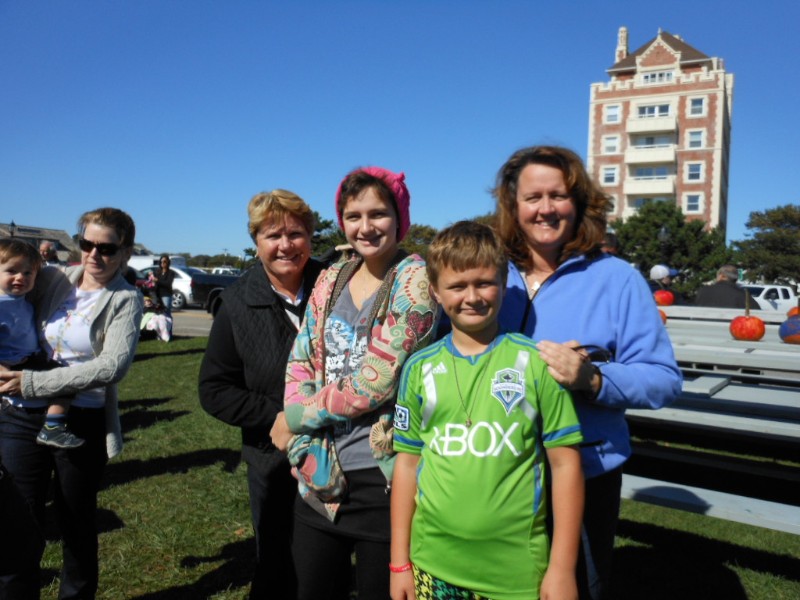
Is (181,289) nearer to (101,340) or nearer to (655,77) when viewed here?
(101,340)

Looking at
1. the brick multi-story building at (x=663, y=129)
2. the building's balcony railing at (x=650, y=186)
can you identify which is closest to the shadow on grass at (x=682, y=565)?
the brick multi-story building at (x=663, y=129)

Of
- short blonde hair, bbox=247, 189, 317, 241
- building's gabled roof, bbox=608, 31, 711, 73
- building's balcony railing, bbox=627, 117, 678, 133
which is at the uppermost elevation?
building's gabled roof, bbox=608, 31, 711, 73

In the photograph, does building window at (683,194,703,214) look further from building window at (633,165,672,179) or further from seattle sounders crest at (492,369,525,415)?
seattle sounders crest at (492,369,525,415)

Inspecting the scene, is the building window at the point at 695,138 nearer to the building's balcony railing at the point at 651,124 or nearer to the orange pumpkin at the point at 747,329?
the building's balcony railing at the point at 651,124

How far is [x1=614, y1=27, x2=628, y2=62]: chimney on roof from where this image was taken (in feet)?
220

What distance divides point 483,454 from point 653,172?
61779mm

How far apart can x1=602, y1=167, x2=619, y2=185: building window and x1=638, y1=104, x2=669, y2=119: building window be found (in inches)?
214

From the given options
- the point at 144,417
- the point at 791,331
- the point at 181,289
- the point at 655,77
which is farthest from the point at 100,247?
Answer: the point at 655,77

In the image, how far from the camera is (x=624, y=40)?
67.9 m

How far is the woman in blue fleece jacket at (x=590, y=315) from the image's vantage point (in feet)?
6.12

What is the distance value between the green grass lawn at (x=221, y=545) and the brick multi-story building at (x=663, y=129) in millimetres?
53675

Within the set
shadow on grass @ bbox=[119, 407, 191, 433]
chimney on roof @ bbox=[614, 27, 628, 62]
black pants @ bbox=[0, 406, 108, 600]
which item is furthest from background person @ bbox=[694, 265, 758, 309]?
chimney on roof @ bbox=[614, 27, 628, 62]

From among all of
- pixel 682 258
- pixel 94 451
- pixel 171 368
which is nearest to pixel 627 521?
pixel 94 451

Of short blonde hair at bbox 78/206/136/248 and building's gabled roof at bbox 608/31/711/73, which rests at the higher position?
building's gabled roof at bbox 608/31/711/73
